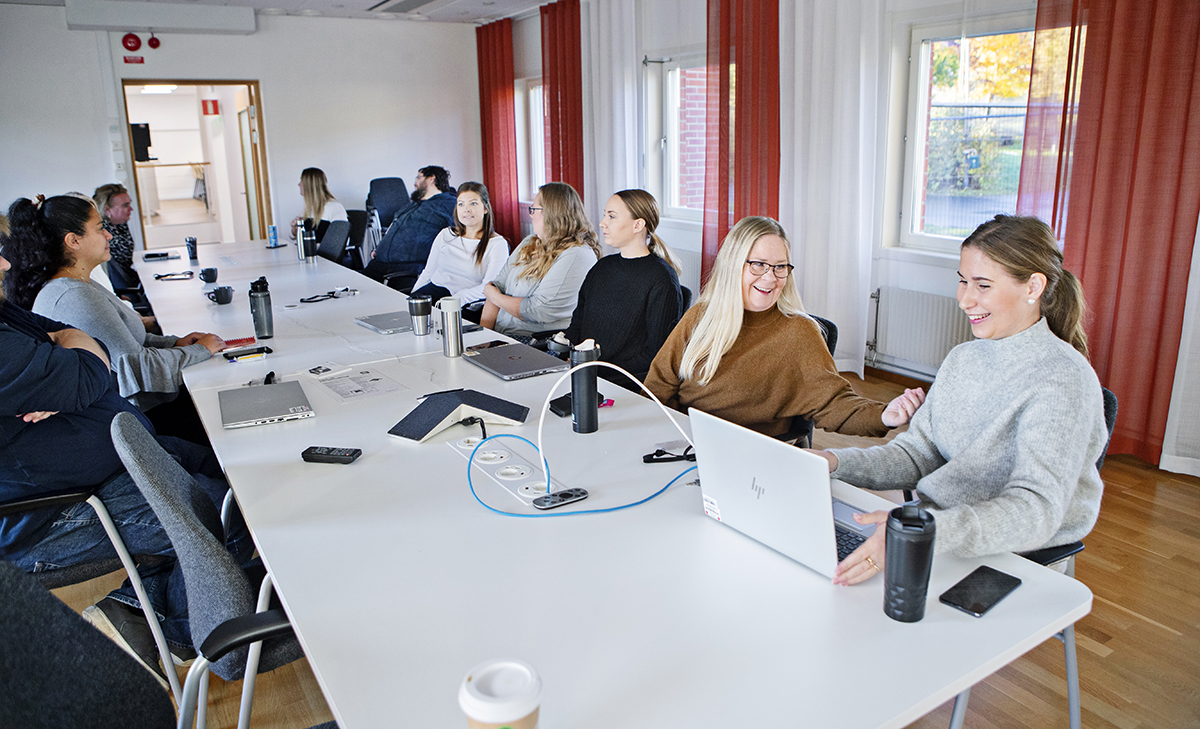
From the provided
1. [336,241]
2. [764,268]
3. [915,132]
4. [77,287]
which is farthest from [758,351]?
[336,241]

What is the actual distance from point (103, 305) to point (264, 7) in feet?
20.1

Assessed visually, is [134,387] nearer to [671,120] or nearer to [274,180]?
[671,120]

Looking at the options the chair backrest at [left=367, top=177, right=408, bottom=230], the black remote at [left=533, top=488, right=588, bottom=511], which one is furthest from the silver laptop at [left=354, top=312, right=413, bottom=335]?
the chair backrest at [left=367, top=177, right=408, bottom=230]

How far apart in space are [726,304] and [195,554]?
4.88ft

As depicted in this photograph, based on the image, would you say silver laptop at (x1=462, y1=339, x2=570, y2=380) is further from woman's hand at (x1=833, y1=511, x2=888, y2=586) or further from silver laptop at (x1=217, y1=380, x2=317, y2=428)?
woman's hand at (x1=833, y1=511, x2=888, y2=586)

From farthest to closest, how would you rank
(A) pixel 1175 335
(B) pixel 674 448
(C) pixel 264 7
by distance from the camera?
1. (C) pixel 264 7
2. (A) pixel 1175 335
3. (B) pixel 674 448

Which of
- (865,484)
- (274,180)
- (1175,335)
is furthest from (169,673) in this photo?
(274,180)

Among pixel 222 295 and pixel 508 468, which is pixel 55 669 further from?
pixel 222 295

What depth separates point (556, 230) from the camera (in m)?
3.90

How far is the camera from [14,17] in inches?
285

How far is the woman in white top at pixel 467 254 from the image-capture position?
4.78 meters

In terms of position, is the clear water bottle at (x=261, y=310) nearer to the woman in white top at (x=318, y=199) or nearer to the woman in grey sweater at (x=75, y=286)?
the woman in grey sweater at (x=75, y=286)

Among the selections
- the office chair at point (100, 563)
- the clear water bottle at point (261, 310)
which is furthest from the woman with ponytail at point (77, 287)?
the office chair at point (100, 563)

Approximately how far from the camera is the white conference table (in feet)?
3.61
